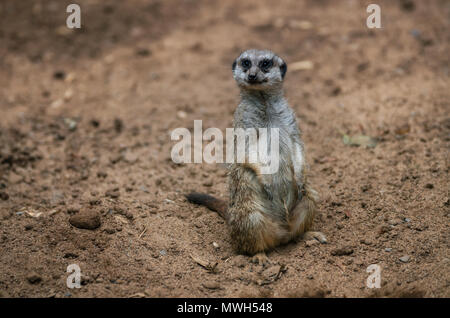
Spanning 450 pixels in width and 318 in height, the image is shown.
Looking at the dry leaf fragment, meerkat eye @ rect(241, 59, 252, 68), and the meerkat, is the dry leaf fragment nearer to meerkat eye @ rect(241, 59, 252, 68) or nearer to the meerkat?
the meerkat

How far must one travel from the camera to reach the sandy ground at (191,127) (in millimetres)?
3160

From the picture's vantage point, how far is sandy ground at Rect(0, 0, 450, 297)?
3160 mm

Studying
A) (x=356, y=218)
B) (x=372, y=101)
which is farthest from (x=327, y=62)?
(x=356, y=218)

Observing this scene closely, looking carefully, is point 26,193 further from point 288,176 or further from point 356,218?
point 356,218

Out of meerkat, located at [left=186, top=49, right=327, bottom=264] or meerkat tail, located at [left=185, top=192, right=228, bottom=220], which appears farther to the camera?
meerkat tail, located at [left=185, top=192, right=228, bottom=220]

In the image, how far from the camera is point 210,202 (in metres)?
3.91

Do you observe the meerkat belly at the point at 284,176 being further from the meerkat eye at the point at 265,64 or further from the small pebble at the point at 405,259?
the small pebble at the point at 405,259

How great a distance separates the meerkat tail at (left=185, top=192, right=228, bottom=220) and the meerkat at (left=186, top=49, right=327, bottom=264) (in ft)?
1.09

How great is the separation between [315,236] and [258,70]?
4.23 ft

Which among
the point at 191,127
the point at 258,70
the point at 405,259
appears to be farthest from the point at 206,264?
the point at 191,127

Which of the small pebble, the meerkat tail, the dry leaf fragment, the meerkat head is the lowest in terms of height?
the dry leaf fragment

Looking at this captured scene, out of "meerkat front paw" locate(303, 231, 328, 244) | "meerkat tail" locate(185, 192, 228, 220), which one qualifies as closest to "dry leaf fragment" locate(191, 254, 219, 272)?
"meerkat tail" locate(185, 192, 228, 220)

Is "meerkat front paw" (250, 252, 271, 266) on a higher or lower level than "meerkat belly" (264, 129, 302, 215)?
lower
